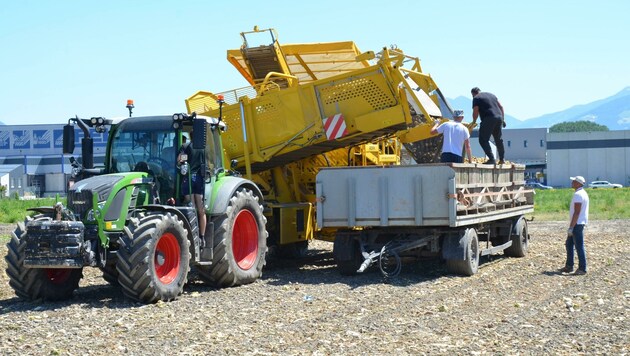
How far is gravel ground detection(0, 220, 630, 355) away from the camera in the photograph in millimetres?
8344

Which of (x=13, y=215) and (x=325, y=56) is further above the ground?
(x=325, y=56)

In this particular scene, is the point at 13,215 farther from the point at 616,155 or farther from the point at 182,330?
the point at 616,155

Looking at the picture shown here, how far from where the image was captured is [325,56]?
16625 millimetres

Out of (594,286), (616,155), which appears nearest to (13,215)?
(594,286)

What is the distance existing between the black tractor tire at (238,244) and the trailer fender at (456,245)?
2824mm

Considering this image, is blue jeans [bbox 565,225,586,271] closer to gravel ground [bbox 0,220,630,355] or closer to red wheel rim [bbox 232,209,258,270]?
gravel ground [bbox 0,220,630,355]

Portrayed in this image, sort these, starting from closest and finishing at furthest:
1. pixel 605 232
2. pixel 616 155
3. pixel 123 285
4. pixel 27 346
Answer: pixel 27 346, pixel 123 285, pixel 605 232, pixel 616 155

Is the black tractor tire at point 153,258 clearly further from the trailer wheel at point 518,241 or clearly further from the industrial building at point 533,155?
the industrial building at point 533,155

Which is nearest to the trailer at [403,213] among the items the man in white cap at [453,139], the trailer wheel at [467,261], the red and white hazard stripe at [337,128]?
the trailer wheel at [467,261]

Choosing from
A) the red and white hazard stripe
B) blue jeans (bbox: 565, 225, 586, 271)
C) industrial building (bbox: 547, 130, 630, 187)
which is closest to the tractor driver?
the red and white hazard stripe

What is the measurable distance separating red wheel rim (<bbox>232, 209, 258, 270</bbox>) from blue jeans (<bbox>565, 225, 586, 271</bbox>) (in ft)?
16.7

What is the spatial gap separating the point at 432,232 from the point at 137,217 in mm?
4721

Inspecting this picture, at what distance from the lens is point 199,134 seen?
38.3 feet

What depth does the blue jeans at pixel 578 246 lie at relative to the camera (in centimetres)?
1408
